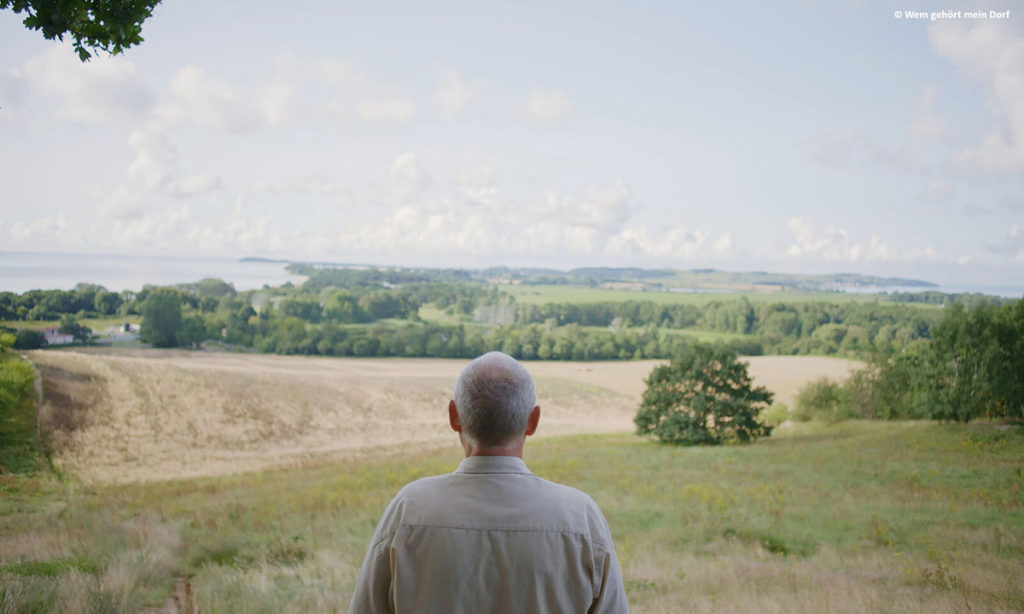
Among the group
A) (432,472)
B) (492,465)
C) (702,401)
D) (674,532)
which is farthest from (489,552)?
(702,401)

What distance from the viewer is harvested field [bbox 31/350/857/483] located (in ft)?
23.3

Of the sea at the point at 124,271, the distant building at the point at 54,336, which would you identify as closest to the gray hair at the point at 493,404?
the distant building at the point at 54,336

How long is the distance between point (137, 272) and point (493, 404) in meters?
10.2

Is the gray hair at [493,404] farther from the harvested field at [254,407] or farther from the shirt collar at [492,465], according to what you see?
the harvested field at [254,407]

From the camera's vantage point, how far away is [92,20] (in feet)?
10.0

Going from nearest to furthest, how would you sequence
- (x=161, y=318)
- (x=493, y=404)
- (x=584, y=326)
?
(x=493, y=404), (x=161, y=318), (x=584, y=326)

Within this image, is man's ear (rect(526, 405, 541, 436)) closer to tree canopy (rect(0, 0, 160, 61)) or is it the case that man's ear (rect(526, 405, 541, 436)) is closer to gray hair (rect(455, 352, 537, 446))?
gray hair (rect(455, 352, 537, 446))

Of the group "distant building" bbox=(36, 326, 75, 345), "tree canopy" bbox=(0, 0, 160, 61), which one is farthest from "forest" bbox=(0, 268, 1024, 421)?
"tree canopy" bbox=(0, 0, 160, 61)

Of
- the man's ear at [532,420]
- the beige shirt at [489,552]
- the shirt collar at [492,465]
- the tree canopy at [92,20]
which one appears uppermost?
the tree canopy at [92,20]

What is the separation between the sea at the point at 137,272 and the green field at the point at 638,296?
6.96ft

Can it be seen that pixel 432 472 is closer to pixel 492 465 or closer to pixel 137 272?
pixel 137 272

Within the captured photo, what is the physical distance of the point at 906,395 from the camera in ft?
29.3

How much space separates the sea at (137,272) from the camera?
7551 mm

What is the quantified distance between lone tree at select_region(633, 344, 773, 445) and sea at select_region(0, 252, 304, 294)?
8.27 m
